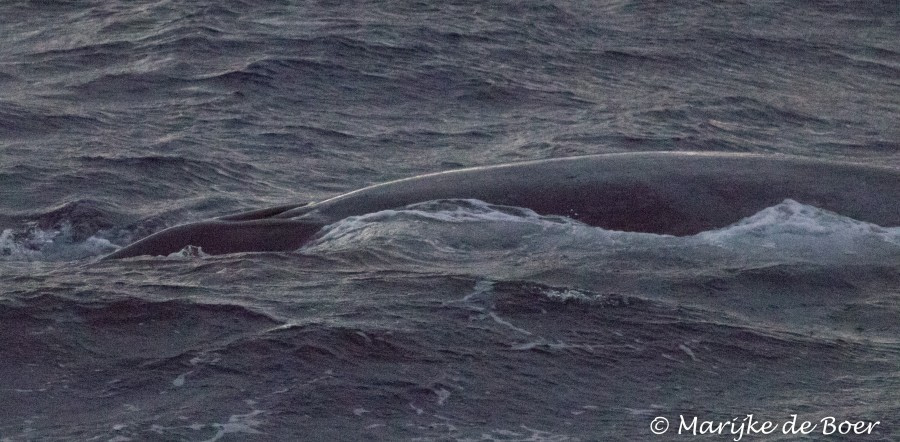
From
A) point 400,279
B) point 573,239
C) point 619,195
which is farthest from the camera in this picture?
point 619,195

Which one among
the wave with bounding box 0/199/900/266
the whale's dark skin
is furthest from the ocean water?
the whale's dark skin

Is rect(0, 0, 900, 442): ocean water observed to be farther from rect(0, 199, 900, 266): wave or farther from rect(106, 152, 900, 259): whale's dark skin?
rect(106, 152, 900, 259): whale's dark skin

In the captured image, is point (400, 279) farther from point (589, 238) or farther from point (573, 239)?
point (589, 238)

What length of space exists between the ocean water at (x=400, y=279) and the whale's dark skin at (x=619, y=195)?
0.49 feet

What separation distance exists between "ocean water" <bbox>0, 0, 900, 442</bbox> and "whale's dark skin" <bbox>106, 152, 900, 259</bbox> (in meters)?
0.15

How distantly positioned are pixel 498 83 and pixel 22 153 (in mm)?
5814

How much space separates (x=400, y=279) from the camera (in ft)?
24.0

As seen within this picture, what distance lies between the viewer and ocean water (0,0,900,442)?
5.54 metres

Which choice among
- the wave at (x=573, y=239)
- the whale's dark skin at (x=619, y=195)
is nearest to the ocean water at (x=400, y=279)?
the wave at (x=573, y=239)

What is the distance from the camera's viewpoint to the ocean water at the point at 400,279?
5.54 metres

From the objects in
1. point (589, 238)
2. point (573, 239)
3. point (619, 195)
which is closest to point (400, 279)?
point (573, 239)

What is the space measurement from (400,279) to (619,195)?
1.82 meters

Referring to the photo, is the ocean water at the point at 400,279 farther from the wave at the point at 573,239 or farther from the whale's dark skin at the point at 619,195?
the whale's dark skin at the point at 619,195

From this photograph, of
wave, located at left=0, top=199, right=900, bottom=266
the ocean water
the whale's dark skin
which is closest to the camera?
the ocean water
